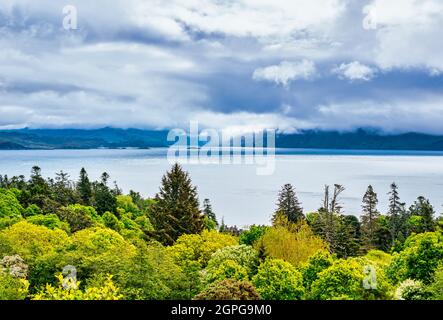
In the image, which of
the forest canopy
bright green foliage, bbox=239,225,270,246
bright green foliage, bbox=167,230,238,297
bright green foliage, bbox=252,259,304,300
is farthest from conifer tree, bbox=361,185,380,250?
bright green foliage, bbox=252,259,304,300

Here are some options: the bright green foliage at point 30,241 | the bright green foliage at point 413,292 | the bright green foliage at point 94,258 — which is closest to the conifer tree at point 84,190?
the bright green foliage at point 30,241

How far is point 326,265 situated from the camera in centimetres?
1360

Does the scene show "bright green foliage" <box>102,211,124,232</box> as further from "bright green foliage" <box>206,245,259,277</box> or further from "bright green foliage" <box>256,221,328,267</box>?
"bright green foliage" <box>206,245,259,277</box>

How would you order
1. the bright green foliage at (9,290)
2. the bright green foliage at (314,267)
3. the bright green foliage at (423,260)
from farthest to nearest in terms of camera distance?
the bright green foliage at (423,260) → the bright green foliage at (314,267) → the bright green foliage at (9,290)

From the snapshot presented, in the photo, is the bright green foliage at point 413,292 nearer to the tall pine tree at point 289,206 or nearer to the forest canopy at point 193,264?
the forest canopy at point 193,264

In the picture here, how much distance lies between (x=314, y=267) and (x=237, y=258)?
3.28 m

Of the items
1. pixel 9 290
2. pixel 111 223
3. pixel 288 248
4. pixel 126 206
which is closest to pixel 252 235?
pixel 288 248

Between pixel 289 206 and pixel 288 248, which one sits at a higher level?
pixel 288 248

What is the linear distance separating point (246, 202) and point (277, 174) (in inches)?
1894

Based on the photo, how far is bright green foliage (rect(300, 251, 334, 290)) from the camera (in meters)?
13.6

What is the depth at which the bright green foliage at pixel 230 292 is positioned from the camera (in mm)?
7304

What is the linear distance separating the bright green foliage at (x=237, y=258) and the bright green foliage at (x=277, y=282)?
233 cm

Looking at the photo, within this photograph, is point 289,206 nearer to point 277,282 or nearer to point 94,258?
point 94,258

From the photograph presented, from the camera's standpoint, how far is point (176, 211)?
30219 millimetres
